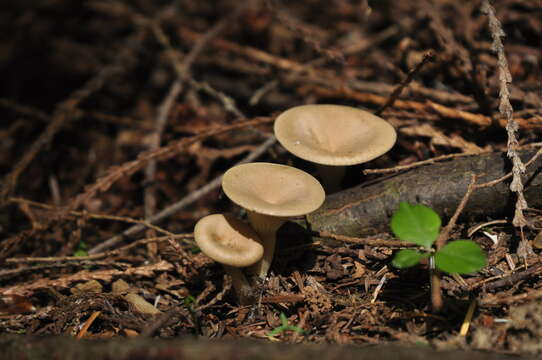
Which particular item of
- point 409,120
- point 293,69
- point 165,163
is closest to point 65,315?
point 165,163

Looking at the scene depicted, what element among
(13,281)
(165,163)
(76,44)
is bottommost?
(13,281)

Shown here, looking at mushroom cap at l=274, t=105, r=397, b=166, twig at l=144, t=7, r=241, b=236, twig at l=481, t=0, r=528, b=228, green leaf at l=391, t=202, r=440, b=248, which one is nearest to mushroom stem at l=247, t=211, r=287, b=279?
mushroom cap at l=274, t=105, r=397, b=166

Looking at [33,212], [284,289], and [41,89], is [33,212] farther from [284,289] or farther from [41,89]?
[284,289]

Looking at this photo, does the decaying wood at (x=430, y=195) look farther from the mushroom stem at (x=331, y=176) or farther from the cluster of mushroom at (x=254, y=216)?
the cluster of mushroom at (x=254, y=216)

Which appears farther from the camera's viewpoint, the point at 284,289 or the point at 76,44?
the point at 76,44

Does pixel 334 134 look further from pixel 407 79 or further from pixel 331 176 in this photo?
pixel 407 79

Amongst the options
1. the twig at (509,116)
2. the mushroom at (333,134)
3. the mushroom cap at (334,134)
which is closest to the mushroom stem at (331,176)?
the mushroom at (333,134)

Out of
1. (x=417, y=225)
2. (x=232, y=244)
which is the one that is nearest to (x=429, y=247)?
(x=417, y=225)

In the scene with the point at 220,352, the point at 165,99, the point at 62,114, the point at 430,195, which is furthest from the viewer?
the point at 165,99
